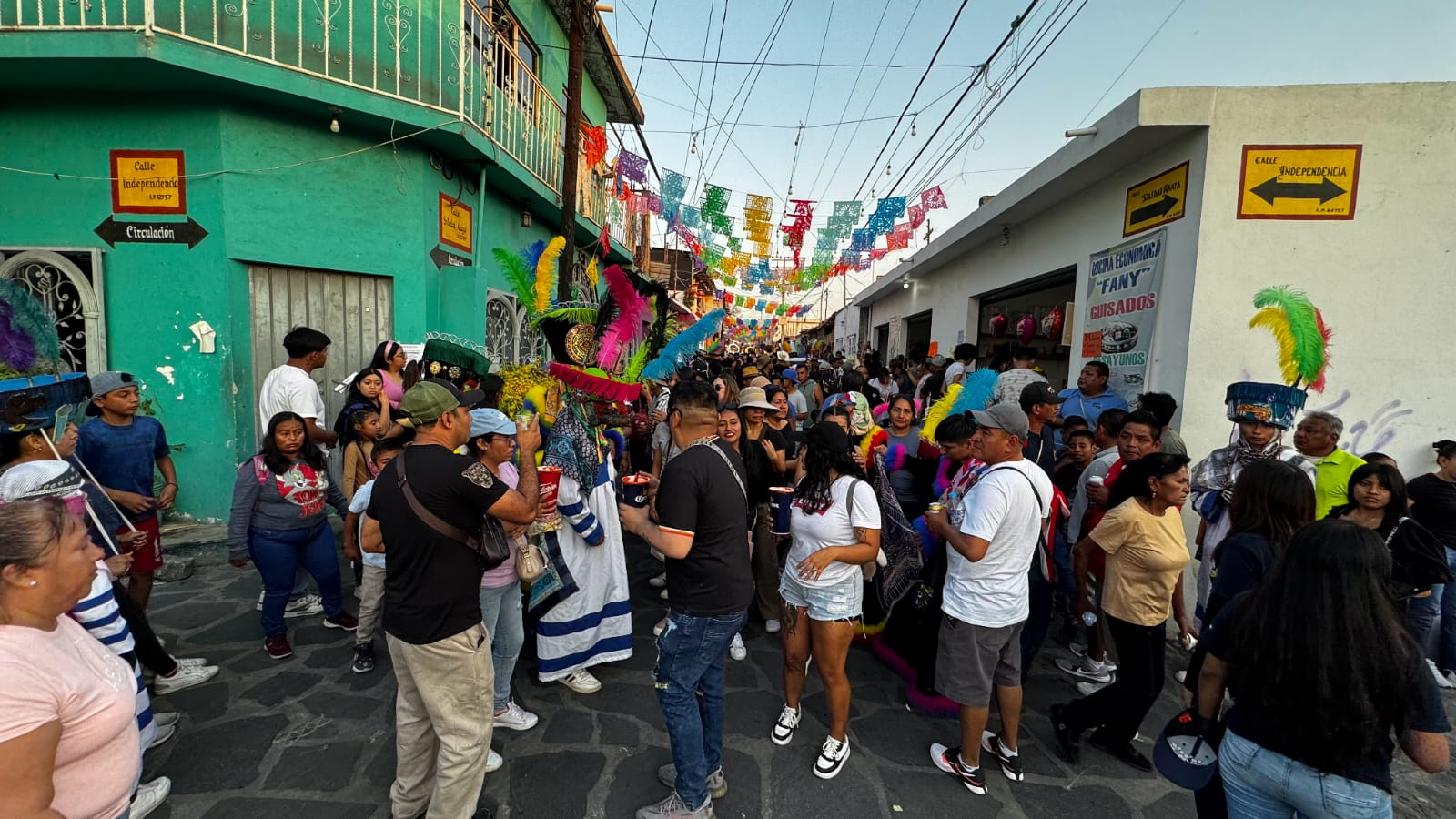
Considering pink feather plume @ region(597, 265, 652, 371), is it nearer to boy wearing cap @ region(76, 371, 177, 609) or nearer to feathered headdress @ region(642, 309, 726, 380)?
feathered headdress @ region(642, 309, 726, 380)

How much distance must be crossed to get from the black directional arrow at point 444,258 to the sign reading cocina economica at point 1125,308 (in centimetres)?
744

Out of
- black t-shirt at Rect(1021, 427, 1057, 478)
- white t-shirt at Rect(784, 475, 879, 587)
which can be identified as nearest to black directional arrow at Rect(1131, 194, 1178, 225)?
black t-shirt at Rect(1021, 427, 1057, 478)

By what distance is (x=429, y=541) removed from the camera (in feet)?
7.39

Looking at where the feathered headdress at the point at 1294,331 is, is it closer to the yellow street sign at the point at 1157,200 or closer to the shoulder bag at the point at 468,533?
the yellow street sign at the point at 1157,200

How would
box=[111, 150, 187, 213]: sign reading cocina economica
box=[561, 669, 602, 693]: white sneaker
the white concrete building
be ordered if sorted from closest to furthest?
box=[561, 669, 602, 693]: white sneaker
the white concrete building
box=[111, 150, 187, 213]: sign reading cocina economica

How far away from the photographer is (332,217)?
621 cm

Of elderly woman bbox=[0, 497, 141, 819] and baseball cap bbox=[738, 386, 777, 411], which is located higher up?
baseball cap bbox=[738, 386, 777, 411]

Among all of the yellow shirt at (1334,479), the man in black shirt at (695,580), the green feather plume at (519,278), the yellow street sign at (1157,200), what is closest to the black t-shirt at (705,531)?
the man in black shirt at (695,580)

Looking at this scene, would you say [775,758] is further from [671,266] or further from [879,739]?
[671,266]

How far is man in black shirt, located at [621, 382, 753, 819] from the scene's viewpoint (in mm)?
2461

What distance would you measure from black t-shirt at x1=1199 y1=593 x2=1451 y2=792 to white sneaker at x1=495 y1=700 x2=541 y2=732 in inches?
122

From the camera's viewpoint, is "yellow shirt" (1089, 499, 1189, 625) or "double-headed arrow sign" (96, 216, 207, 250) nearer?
"yellow shirt" (1089, 499, 1189, 625)

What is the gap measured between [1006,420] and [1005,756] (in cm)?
172

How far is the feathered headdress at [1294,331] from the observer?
432 centimetres
